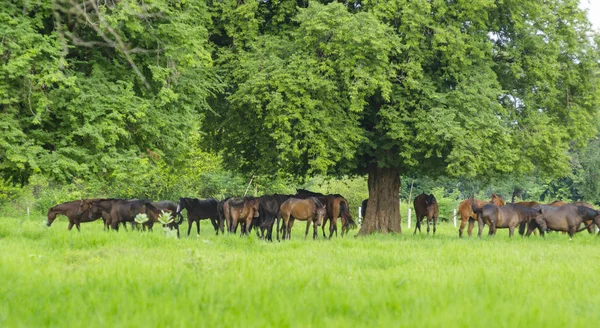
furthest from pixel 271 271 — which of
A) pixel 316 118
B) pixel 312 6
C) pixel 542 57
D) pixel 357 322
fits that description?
pixel 542 57

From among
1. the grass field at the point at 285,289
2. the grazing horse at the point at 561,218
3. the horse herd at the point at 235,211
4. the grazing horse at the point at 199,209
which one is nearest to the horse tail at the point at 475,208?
the grazing horse at the point at 561,218

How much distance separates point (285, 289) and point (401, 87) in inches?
616

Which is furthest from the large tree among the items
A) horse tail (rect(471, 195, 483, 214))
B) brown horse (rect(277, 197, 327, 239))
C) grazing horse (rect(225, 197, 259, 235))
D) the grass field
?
the grass field

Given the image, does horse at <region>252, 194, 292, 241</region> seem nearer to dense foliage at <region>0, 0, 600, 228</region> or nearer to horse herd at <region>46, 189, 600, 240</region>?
horse herd at <region>46, 189, 600, 240</region>

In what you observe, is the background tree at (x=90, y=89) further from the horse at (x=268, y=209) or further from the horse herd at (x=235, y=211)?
the horse at (x=268, y=209)

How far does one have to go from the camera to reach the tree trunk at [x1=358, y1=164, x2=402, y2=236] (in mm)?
25547

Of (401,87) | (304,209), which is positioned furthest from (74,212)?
(401,87)

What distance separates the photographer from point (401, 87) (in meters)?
22.4

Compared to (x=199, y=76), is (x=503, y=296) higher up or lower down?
lower down

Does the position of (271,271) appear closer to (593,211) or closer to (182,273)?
(182,273)

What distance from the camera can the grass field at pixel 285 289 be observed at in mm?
6094

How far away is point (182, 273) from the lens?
339 inches

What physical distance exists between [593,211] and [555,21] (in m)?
7.58

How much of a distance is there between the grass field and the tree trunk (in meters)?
12.2
